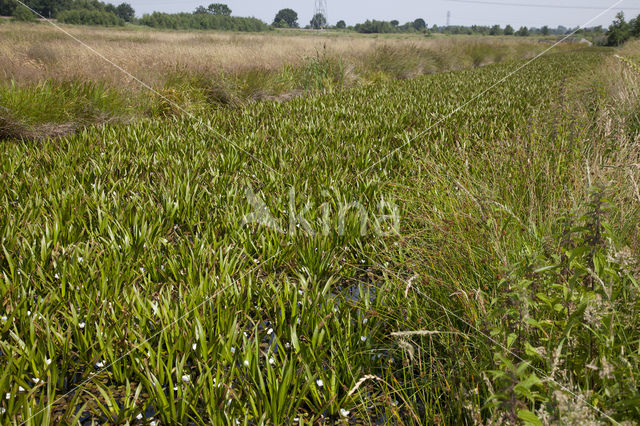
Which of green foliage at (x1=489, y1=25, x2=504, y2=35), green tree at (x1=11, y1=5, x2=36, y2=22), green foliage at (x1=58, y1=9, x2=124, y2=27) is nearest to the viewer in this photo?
green tree at (x1=11, y1=5, x2=36, y2=22)

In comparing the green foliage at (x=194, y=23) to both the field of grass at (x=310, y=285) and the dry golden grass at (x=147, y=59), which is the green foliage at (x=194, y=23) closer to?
the dry golden grass at (x=147, y=59)

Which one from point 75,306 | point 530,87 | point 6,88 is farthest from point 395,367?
point 530,87

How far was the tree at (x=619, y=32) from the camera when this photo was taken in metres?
53.5

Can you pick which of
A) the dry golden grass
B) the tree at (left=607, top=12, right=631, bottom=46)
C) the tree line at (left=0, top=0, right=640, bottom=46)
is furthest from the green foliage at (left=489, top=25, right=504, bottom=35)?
the dry golden grass

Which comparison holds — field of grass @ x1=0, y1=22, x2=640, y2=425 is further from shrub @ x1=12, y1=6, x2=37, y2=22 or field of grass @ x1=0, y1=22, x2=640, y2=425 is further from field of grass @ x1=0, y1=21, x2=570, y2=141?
shrub @ x1=12, y1=6, x2=37, y2=22

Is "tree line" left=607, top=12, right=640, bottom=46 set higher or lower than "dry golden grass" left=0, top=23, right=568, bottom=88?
higher

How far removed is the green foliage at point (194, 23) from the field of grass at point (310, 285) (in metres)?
25.9

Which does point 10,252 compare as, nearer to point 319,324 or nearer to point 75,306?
point 75,306

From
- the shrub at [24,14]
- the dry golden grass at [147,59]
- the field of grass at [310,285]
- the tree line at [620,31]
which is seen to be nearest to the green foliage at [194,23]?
the dry golden grass at [147,59]

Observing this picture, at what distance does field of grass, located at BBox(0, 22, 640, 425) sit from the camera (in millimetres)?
1523

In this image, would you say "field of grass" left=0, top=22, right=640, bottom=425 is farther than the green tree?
No

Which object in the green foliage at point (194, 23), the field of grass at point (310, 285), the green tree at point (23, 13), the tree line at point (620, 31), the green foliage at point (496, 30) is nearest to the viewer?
the field of grass at point (310, 285)

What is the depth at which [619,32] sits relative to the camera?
54750 millimetres

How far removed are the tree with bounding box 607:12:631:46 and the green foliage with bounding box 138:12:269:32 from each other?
157 ft
